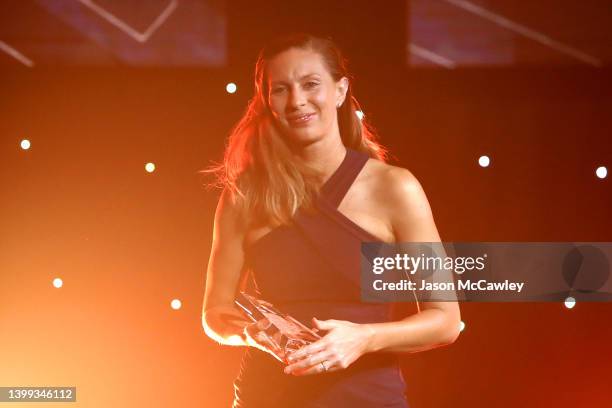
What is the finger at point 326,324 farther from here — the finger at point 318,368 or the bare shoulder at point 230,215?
the bare shoulder at point 230,215

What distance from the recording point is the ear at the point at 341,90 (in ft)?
8.05

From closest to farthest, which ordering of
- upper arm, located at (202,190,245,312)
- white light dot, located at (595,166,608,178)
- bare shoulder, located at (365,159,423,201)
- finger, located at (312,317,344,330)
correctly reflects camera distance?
finger, located at (312,317,344,330), bare shoulder, located at (365,159,423,201), upper arm, located at (202,190,245,312), white light dot, located at (595,166,608,178)

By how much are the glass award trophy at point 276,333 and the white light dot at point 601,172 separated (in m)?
1.17

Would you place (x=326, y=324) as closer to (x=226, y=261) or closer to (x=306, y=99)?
(x=226, y=261)

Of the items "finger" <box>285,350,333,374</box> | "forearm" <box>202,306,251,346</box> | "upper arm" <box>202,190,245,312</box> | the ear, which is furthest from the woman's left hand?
the ear

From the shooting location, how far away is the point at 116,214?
275 cm

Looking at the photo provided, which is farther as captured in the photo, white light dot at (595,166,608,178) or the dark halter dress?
white light dot at (595,166,608,178)

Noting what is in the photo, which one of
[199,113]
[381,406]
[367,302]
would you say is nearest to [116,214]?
[199,113]

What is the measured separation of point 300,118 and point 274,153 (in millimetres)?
134

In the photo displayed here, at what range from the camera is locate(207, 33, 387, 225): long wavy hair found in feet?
7.79

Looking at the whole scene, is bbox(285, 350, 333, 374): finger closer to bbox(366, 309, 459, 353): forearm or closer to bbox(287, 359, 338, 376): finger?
bbox(287, 359, 338, 376): finger

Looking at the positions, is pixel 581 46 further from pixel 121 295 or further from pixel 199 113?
pixel 121 295

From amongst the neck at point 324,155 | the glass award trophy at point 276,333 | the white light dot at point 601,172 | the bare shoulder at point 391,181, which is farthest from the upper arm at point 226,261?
the white light dot at point 601,172

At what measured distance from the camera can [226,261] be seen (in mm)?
2379
